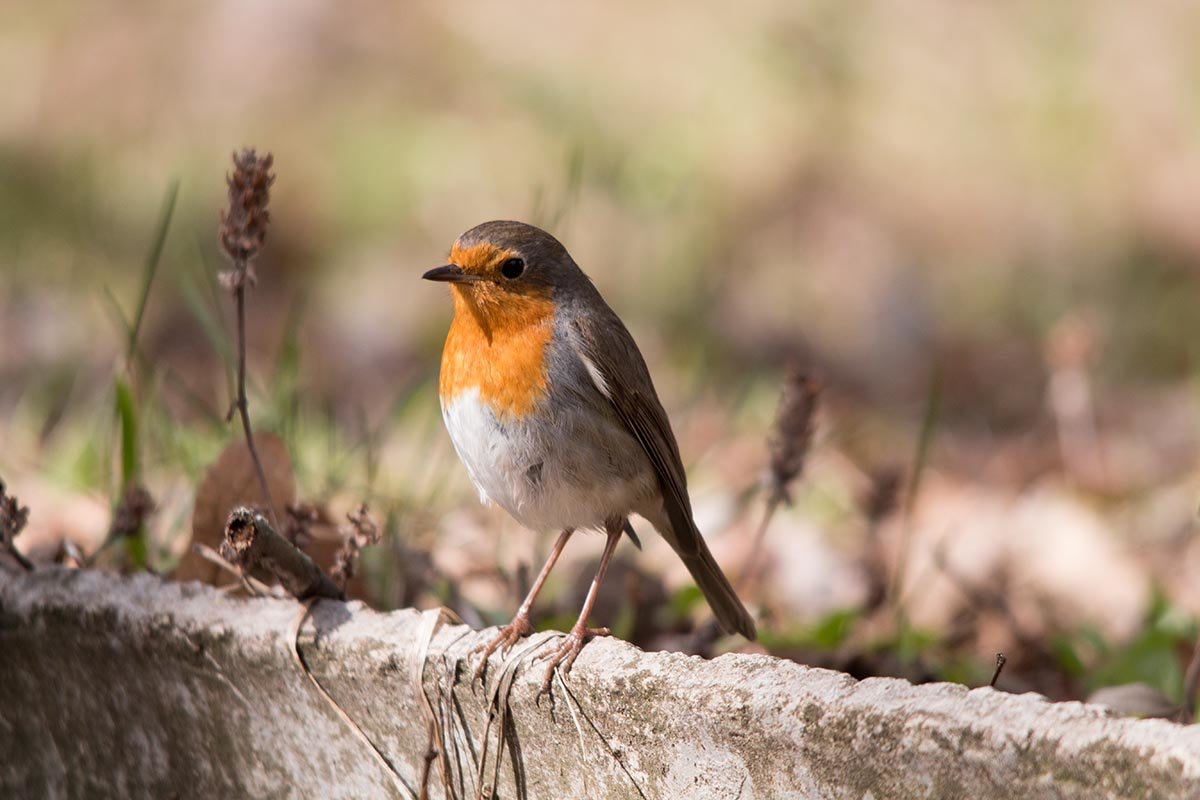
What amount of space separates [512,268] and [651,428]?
0.48 m

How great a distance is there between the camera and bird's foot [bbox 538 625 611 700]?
2.25m

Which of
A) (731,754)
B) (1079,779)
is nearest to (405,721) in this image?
(731,754)

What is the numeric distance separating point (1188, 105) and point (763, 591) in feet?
19.8

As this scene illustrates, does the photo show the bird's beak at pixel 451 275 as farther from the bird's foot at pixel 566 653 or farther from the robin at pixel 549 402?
the bird's foot at pixel 566 653

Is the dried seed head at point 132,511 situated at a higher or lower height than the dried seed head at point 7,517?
lower

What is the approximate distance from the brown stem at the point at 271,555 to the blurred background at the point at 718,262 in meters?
1.02

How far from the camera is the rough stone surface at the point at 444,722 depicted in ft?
5.75

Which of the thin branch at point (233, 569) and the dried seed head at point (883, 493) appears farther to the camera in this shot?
the dried seed head at point (883, 493)

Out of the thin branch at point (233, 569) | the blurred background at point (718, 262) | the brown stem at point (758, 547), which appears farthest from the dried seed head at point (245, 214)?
the brown stem at point (758, 547)

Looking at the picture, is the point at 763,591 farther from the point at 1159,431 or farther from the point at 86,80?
the point at 86,80

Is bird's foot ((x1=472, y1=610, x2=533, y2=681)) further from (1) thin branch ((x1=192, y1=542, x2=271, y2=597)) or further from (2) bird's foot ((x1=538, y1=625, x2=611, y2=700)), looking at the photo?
(1) thin branch ((x1=192, y1=542, x2=271, y2=597))

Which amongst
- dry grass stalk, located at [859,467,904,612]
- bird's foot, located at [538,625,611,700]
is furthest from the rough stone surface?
dry grass stalk, located at [859,467,904,612]

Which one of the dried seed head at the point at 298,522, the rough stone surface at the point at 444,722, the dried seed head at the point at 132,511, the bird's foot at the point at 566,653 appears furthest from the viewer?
the dried seed head at the point at 132,511

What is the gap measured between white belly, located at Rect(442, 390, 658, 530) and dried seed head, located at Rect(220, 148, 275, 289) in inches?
22.3
